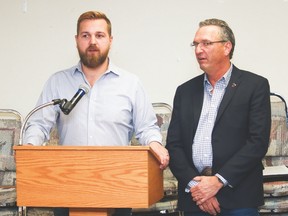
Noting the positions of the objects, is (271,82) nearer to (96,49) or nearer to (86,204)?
(96,49)

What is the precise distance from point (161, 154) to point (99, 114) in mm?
428

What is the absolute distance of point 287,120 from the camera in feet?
13.7

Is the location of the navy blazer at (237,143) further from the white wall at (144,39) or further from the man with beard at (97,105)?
the white wall at (144,39)

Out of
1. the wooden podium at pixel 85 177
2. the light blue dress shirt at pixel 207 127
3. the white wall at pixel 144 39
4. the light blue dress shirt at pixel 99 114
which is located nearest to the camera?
the wooden podium at pixel 85 177

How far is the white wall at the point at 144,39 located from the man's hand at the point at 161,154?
5.42ft

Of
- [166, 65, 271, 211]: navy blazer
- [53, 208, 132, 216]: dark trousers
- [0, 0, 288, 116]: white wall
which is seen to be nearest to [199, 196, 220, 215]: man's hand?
[166, 65, 271, 211]: navy blazer

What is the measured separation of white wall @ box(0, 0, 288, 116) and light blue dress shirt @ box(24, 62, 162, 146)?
1.38 metres

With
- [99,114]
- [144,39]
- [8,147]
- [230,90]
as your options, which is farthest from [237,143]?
[8,147]

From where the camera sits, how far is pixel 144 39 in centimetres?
450

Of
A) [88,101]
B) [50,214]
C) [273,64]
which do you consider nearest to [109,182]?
[88,101]

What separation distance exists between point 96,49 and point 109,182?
0.94m

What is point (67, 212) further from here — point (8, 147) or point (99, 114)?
point (8, 147)

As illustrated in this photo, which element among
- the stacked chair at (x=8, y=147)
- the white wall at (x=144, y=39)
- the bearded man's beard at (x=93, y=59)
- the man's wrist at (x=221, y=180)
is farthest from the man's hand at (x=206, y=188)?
the white wall at (x=144, y=39)

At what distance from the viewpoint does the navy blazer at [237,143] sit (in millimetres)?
2695
